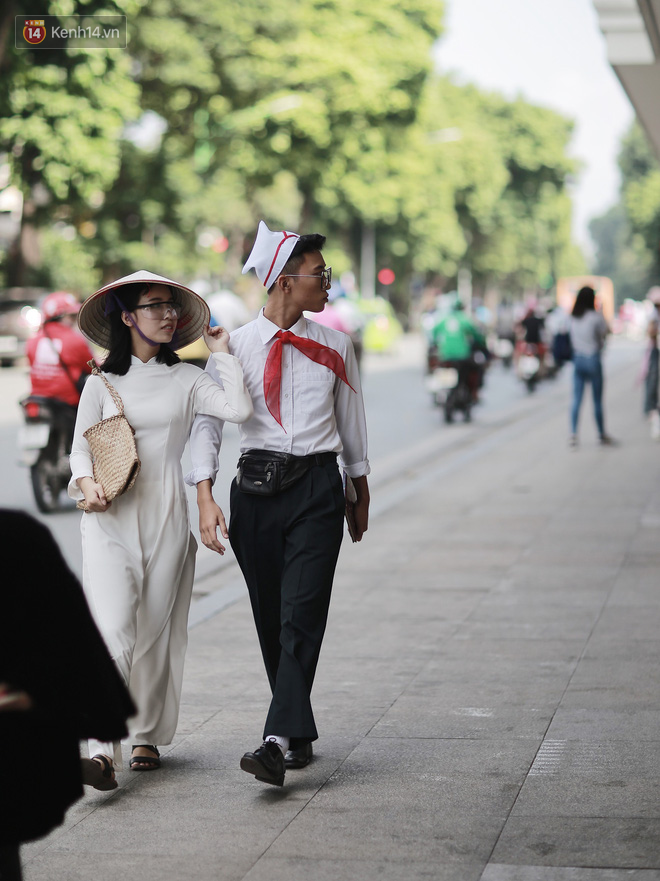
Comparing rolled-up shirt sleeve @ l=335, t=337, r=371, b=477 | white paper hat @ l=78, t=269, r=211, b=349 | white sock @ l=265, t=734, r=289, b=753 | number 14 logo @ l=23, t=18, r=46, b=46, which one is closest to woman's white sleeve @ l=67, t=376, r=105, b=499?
white paper hat @ l=78, t=269, r=211, b=349

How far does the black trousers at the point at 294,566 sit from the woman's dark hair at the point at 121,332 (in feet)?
1.82

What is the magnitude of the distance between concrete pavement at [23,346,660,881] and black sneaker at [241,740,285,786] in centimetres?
9

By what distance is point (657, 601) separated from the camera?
25.0ft

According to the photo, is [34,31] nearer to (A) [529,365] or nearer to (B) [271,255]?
(A) [529,365]

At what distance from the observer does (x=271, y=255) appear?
15.2ft

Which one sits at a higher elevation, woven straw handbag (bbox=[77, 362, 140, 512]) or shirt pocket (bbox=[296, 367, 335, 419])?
shirt pocket (bbox=[296, 367, 335, 419])

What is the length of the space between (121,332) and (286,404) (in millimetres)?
589

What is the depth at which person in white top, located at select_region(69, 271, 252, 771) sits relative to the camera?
466 cm

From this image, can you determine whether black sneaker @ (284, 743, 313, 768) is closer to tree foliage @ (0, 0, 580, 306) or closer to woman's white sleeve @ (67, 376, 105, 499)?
woman's white sleeve @ (67, 376, 105, 499)

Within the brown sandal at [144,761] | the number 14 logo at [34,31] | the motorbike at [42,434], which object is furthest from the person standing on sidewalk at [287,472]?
the number 14 logo at [34,31]

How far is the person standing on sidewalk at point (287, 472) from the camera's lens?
4594 millimetres

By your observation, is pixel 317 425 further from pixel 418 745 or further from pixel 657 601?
pixel 657 601

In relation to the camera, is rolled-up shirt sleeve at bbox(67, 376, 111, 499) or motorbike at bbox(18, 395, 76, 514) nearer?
rolled-up shirt sleeve at bbox(67, 376, 111, 499)

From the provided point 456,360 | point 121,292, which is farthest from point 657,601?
point 456,360
